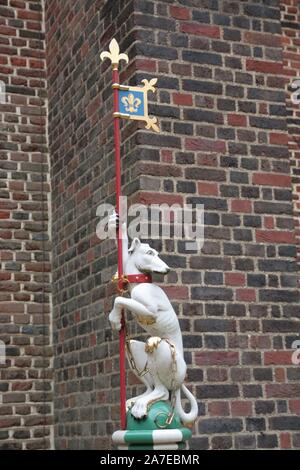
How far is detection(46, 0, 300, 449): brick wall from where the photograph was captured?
21.5 feet

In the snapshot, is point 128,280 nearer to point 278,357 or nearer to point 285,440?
point 278,357

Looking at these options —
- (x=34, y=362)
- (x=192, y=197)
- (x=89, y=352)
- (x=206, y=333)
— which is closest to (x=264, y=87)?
(x=192, y=197)

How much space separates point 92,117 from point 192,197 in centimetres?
144

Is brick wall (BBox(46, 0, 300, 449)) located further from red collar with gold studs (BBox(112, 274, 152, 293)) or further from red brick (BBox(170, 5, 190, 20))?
red collar with gold studs (BBox(112, 274, 152, 293))

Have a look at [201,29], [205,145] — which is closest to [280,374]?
[205,145]

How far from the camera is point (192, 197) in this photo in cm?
671

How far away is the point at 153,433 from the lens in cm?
461

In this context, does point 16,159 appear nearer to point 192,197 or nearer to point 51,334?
point 51,334

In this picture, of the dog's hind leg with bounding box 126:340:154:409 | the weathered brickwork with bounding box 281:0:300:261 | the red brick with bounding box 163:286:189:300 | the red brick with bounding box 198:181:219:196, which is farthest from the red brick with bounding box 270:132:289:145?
the dog's hind leg with bounding box 126:340:154:409

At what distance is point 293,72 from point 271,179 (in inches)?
82.8

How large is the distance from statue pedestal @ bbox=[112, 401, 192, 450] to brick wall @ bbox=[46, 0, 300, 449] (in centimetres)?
160

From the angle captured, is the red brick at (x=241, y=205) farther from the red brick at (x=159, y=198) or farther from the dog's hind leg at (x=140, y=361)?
the dog's hind leg at (x=140, y=361)

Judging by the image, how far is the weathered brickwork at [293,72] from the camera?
859 cm

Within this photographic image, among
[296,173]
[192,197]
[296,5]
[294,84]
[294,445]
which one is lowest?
[294,445]
